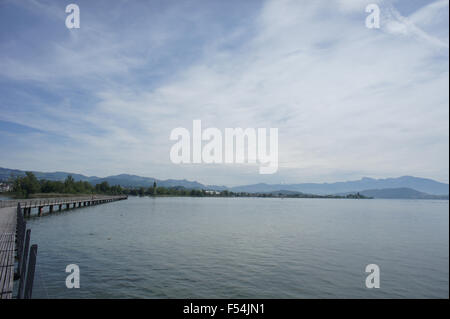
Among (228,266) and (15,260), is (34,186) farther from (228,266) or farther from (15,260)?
(228,266)

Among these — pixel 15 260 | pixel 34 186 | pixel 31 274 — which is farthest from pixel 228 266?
Result: pixel 34 186

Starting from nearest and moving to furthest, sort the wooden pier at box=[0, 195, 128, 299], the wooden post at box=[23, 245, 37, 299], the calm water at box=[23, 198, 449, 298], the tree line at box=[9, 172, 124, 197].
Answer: the wooden post at box=[23, 245, 37, 299] → the wooden pier at box=[0, 195, 128, 299] → the calm water at box=[23, 198, 449, 298] → the tree line at box=[9, 172, 124, 197]

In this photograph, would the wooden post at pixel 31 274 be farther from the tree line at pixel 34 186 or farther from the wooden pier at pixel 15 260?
the tree line at pixel 34 186

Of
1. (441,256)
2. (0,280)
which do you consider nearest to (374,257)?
(441,256)

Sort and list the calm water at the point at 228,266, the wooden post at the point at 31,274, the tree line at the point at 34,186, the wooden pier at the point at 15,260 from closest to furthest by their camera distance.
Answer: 1. the wooden post at the point at 31,274
2. the wooden pier at the point at 15,260
3. the calm water at the point at 228,266
4. the tree line at the point at 34,186

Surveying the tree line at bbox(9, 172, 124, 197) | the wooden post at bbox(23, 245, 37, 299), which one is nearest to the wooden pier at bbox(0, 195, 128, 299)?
the wooden post at bbox(23, 245, 37, 299)

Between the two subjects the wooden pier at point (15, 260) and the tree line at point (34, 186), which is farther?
the tree line at point (34, 186)

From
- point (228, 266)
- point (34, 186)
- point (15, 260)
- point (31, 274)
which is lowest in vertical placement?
point (228, 266)

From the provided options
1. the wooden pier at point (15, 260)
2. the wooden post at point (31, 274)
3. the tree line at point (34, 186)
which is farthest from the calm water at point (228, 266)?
the tree line at point (34, 186)

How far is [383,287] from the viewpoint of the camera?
21.5 meters

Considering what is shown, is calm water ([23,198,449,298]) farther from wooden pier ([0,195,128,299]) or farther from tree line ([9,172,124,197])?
tree line ([9,172,124,197])

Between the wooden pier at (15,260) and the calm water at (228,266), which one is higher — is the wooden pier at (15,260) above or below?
above
